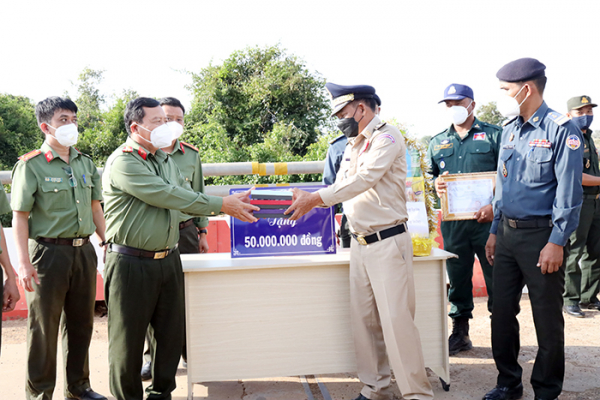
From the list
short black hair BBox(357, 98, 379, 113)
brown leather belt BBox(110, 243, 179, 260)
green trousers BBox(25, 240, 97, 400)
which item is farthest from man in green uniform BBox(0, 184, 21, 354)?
short black hair BBox(357, 98, 379, 113)

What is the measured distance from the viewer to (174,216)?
284 centimetres

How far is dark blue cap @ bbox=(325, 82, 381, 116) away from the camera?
2936 mm

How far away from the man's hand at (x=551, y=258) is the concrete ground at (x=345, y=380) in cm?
100

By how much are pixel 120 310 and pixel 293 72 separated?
1443 cm

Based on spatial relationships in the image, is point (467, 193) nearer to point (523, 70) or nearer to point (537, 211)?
point (537, 211)

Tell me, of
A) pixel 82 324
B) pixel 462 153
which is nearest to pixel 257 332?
pixel 82 324

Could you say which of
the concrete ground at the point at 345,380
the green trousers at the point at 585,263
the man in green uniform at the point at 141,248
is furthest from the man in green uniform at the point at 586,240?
the man in green uniform at the point at 141,248

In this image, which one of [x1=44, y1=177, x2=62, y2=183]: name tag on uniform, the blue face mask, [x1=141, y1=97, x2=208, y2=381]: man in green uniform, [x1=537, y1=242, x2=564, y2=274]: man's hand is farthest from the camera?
the blue face mask

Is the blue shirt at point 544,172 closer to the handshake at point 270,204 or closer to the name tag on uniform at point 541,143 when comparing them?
the name tag on uniform at point 541,143

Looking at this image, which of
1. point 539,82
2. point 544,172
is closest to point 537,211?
point 544,172

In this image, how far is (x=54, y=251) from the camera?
9.57 ft

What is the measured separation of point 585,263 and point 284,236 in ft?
12.7

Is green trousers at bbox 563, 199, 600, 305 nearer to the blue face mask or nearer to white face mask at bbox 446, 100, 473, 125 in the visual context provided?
the blue face mask

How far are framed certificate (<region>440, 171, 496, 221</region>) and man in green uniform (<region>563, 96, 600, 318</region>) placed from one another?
192cm
